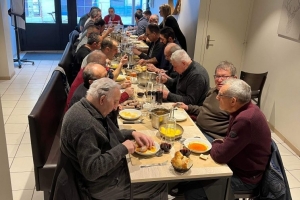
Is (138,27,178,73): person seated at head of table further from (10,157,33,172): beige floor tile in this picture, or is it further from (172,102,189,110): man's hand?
(10,157,33,172): beige floor tile

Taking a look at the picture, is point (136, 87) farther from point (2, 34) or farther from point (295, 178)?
point (2, 34)

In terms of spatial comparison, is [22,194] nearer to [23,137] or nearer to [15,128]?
[23,137]

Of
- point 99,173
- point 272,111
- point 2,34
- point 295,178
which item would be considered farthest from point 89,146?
point 2,34

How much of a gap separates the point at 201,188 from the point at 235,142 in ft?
1.47

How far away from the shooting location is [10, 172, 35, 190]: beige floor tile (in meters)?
2.84

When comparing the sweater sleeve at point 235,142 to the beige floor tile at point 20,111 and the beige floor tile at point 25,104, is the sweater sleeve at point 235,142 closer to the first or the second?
the beige floor tile at point 20,111

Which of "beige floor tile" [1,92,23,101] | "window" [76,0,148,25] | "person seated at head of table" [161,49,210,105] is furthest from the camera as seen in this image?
"window" [76,0,148,25]

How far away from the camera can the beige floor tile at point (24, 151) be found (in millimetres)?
3379

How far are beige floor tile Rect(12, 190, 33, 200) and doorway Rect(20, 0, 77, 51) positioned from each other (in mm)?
6687

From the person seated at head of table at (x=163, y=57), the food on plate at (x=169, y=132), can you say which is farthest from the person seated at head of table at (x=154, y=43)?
the food on plate at (x=169, y=132)

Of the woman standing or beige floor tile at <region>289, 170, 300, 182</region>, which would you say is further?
the woman standing

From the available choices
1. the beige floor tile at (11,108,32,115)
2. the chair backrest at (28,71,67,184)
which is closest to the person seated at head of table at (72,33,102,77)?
the chair backrest at (28,71,67,184)

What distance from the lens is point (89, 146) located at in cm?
171

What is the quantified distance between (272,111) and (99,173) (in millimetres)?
3260
